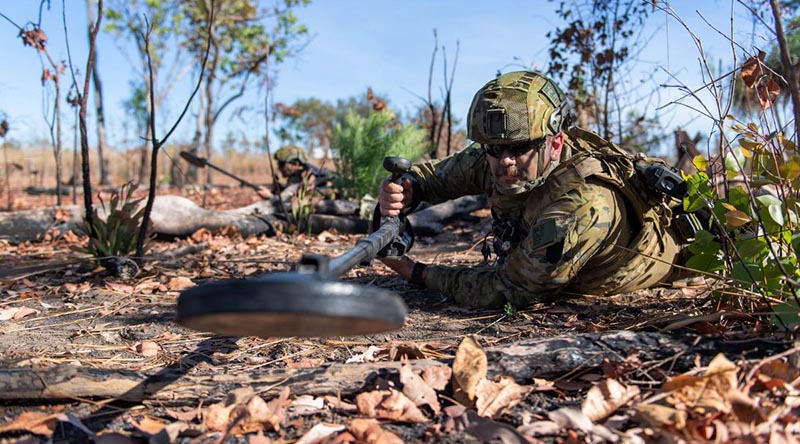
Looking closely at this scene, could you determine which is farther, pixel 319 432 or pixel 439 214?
pixel 439 214

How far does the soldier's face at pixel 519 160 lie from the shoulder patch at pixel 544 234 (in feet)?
0.76

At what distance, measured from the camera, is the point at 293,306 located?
1085mm

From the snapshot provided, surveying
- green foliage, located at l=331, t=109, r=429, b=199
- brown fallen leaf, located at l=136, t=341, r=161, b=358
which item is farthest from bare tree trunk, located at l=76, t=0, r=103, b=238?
green foliage, located at l=331, t=109, r=429, b=199

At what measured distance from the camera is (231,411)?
1597mm

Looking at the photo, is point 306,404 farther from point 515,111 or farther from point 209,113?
point 209,113

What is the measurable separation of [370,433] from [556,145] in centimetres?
171

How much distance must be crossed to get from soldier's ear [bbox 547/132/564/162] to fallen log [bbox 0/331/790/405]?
3.62 ft

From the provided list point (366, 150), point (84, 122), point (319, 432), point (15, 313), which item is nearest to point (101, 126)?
point (366, 150)

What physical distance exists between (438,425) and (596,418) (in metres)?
0.41

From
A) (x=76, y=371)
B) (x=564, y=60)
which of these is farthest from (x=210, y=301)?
(x=564, y=60)

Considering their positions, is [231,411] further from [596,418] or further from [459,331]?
[459,331]

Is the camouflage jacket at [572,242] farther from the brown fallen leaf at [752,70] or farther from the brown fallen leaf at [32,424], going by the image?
the brown fallen leaf at [32,424]

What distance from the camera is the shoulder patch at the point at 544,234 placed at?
249cm

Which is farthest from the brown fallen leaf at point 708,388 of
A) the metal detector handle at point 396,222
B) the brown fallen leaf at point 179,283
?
the brown fallen leaf at point 179,283
